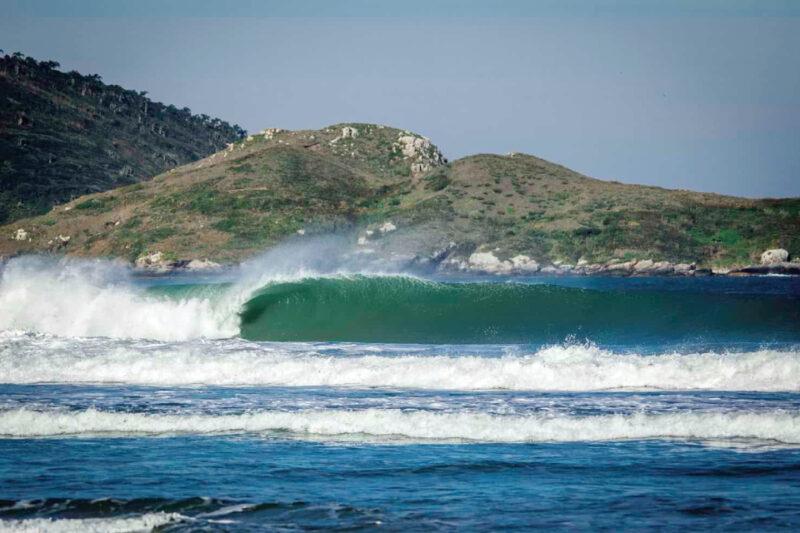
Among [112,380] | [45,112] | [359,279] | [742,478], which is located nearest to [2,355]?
[112,380]

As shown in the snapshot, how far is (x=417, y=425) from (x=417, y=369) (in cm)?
625

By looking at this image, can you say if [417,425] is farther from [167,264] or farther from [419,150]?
[419,150]

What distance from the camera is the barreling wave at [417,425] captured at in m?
14.0

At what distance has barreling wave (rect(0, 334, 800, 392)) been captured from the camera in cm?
1961

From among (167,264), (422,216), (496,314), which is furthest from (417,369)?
(422,216)

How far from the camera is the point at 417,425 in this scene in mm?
14750

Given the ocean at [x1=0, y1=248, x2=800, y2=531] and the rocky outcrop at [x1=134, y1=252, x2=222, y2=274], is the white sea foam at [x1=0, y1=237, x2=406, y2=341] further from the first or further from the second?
the rocky outcrop at [x1=134, y1=252, x2=222, y2=274]

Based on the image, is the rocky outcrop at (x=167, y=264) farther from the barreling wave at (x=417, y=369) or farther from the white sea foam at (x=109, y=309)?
the barreling wave at (x=417, y=369)

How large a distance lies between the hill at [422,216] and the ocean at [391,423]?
69.4 meters

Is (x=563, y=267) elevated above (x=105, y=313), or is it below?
above

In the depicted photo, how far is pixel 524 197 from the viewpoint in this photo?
118750 mm

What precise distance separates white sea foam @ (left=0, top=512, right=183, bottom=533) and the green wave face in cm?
1956

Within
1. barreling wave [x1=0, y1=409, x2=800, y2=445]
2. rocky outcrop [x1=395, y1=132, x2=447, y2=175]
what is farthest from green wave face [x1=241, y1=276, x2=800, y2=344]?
rocky outcrop [x1=395, y1=132, x2=447, y2=175]

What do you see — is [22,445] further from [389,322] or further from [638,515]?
[389,322]
